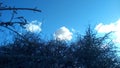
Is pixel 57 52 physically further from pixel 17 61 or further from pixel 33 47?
pixel 17 61

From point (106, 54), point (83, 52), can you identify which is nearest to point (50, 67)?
point (83, 52)

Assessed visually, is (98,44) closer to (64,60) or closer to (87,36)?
(87,36)

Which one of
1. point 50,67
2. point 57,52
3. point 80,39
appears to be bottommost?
point 50,67

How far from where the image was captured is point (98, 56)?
12438mm

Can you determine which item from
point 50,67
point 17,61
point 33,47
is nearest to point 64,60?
point 50,67

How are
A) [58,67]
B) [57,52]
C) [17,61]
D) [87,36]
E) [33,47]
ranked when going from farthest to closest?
[87,36] < [57,52] < [33,47] < [58,67] < [17,61]

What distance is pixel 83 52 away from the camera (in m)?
12.2

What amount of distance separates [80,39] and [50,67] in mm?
5707

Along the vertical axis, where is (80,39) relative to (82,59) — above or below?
above

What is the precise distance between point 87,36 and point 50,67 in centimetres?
610

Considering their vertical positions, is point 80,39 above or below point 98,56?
above

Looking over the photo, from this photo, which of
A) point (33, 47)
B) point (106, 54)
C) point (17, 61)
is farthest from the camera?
point (106, 54)

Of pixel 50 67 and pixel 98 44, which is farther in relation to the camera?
pixel 98 44

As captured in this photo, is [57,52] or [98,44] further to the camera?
[98,44]
